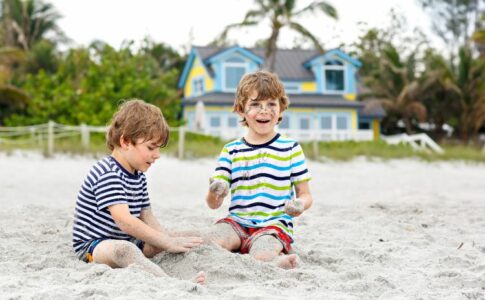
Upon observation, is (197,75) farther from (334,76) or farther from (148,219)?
(148,219)

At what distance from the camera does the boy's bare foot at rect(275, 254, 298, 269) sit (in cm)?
355

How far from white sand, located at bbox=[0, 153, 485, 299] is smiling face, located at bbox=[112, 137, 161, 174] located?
53cm

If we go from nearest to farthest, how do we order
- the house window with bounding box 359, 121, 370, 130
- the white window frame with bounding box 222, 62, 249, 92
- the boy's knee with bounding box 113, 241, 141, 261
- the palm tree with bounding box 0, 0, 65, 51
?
the boy's knee with bounding box 113, 241, 141, 261
the white window frame with bounding box 222, 62, 249, 92
the palm tree with bounding box 0, 0, 65, 51
the house window with bounding box 359, 121, 370, 130

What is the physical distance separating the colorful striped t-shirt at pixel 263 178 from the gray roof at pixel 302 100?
66.2 feet

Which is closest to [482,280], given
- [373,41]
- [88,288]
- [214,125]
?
[88,288]

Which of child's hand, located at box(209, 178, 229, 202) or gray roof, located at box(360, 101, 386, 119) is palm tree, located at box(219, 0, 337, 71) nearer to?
gray roof, located at box(360, 101, 386, 119)

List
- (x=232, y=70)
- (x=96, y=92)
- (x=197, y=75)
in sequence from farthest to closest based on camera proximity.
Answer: (x=197, y=75) < (x=232, y=70) < (x=96, y=92)

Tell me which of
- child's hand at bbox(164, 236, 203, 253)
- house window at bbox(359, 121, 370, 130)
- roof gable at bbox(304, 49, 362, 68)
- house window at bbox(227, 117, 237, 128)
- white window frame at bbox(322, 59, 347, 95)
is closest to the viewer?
child's hand at bbox(164, 236, 203, 253)

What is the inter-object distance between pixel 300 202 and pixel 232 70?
22036 mm

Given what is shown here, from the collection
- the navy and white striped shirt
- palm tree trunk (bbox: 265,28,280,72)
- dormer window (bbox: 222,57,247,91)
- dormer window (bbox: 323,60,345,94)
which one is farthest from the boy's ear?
dormer window (bbox: 323,60,345,94)

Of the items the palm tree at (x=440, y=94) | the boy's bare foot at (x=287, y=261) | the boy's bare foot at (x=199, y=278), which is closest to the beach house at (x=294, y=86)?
the palm tree at (x=440, y=94)

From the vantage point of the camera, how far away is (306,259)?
13.0 ft

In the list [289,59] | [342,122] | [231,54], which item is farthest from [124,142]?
[289,59]

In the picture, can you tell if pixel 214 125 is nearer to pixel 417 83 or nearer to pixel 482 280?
pixel 417 83
